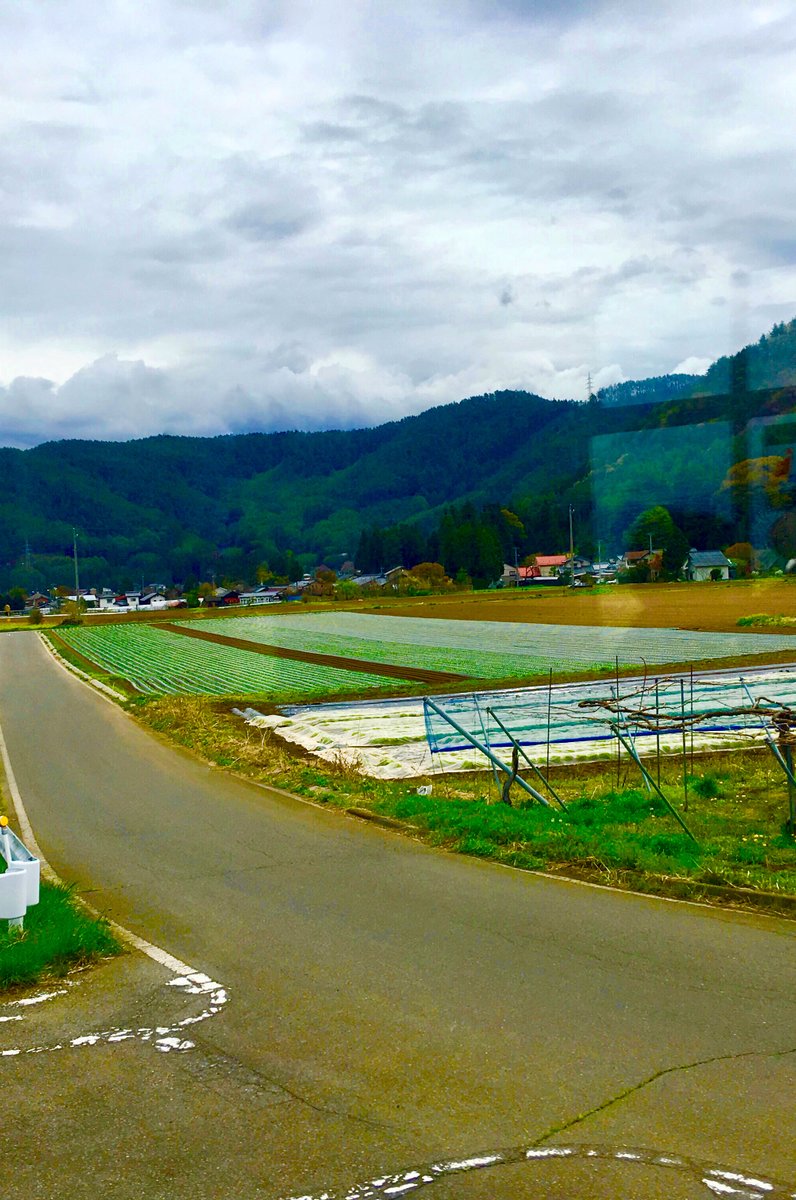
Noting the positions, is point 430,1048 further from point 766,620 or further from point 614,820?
point 766,620

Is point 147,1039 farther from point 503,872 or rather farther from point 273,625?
point 273,625

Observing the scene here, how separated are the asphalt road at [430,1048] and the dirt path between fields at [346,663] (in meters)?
26.4

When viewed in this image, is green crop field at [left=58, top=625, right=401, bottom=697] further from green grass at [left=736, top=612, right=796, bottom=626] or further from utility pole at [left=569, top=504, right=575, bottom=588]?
utility pole at [left=569, top=504, right=575, bottom=588]

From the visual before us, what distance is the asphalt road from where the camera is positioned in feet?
13.9

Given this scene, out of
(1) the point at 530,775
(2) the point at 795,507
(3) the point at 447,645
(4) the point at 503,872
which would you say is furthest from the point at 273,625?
(4) the point at 503,872

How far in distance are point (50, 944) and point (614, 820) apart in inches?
259

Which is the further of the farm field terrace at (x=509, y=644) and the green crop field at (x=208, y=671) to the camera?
the farm field terrace at (x=509, y=644)

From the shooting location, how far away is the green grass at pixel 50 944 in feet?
22.4

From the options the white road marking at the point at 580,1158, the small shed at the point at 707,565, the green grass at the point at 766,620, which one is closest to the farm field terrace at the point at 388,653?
the green grass at the point at 766,620

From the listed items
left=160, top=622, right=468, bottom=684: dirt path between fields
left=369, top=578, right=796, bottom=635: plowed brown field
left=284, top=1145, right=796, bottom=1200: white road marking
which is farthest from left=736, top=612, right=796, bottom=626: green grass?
left=284, top=1145, right=796, bottom=1200: white road marking

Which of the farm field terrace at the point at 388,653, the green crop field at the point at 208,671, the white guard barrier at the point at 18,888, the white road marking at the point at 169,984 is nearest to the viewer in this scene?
the white road marking at the point at 169,984

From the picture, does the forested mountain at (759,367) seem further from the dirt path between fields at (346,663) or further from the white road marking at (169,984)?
the white road marking at (169,984)

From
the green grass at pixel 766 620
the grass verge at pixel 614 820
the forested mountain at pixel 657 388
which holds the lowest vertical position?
the green grass at pixel 766 620

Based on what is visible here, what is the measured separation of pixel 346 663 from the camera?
44.5 metres
